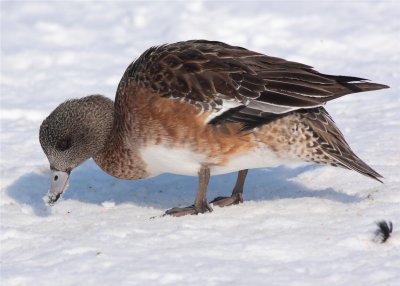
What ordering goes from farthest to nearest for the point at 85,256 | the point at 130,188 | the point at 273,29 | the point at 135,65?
the point at 273,29 < the point at 130,188 < the point at 135,65 < the point at 85,256

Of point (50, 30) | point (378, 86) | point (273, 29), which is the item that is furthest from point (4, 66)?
point (378, 86)

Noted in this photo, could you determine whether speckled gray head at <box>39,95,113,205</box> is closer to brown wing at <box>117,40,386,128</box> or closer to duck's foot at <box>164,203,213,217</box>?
brown wing at <box>117,40,386,128</box>

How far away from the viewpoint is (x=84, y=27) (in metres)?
10.9

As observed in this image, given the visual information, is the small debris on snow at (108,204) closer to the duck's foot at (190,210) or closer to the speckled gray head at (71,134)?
the speckled gray head at (71,134)

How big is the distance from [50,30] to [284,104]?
216 inches

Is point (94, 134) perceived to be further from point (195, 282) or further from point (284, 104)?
point (195, 282)

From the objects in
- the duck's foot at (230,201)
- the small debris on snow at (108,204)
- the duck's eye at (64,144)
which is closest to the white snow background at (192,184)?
the small debris on snow at (108,204)

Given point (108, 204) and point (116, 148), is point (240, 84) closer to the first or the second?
point (116, 148)

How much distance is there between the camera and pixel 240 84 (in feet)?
19.7

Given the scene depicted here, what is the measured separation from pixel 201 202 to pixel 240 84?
873mm

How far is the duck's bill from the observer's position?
21.7 feet

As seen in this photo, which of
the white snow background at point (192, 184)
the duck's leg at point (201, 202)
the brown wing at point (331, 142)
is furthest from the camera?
the duck's leg at point (201, 202)

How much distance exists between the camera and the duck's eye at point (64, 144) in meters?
6.57

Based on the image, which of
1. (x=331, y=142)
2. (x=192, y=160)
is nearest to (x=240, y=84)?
(x=192, y=160)
